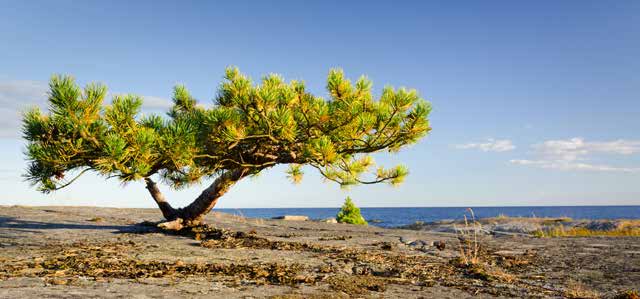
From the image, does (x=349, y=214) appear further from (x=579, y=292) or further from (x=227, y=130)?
(x=579, y=292)

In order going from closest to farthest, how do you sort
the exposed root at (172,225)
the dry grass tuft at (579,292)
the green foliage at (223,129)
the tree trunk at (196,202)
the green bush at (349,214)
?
the dry grass tuft at (579,292) → the green foliage at (223,129) → the tree trunk at (196,202) → the exposed root at (172,225) → the green bush at (349,214)

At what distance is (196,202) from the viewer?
1182cm

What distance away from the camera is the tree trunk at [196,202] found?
36.7ft

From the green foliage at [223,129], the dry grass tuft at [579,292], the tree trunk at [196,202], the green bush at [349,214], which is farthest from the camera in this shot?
the green bush at [349,214]

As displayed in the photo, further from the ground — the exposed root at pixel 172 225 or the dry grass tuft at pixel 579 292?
the exposed root at pixel 172 225

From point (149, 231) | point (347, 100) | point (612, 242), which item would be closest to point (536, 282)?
point (347, 100)

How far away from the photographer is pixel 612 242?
10242 mm

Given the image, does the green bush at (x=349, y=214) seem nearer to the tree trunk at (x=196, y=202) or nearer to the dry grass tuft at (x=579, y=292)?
the tree trunk at (x=196, y=202)

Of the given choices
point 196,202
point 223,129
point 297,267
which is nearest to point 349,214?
point 196,202

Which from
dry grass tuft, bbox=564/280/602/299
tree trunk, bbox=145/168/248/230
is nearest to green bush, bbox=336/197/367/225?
tree trunk, bbox=145/168/248/230

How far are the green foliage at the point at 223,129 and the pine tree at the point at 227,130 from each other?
2 centimetres

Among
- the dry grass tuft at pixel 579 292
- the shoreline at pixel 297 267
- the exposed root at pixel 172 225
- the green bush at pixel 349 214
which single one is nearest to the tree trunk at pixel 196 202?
the exposed root at pixel 172 225

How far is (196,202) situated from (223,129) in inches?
140

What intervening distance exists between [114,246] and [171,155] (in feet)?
6.44
